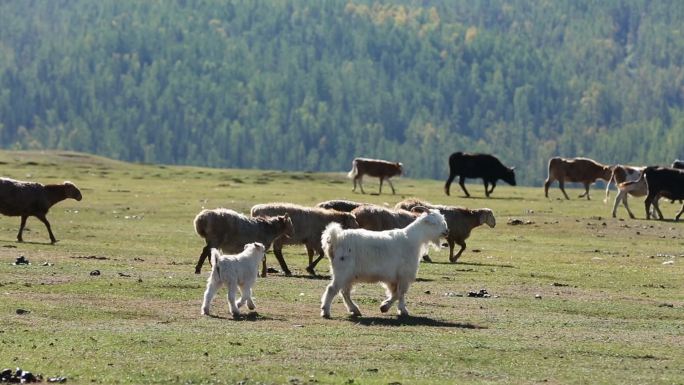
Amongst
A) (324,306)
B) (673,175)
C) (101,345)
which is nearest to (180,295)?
(324,306)

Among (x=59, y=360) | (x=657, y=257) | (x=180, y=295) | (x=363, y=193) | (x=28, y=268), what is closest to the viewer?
(x=59, y=360)

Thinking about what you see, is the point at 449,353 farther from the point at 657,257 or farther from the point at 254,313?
the point at 657,257

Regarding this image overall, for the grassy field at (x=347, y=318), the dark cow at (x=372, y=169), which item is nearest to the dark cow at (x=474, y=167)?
the dark cow at (x=372, y=169)

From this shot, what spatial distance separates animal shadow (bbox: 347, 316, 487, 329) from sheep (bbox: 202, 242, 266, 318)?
193cm

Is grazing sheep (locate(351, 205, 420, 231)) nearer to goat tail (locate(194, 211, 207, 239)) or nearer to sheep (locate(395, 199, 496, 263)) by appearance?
sheep (locate(395, 199, 496, 263))

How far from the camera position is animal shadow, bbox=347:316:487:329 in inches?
921

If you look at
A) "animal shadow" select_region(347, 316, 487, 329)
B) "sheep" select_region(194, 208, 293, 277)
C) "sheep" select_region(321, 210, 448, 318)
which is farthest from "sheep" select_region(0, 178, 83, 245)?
"animal shadow" select_region(347, 316, 487, 329)

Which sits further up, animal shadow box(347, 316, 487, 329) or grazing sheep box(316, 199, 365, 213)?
animal shadow box(347, 316, 487, 329)

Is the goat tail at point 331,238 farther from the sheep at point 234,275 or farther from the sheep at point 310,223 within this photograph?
the sheep at point 310,223

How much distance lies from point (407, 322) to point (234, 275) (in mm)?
3135

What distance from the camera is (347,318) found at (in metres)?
24.0

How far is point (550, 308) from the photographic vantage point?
88.0 ft

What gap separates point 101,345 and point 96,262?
13.6 metres

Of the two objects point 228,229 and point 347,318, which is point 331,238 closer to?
point 347,318
